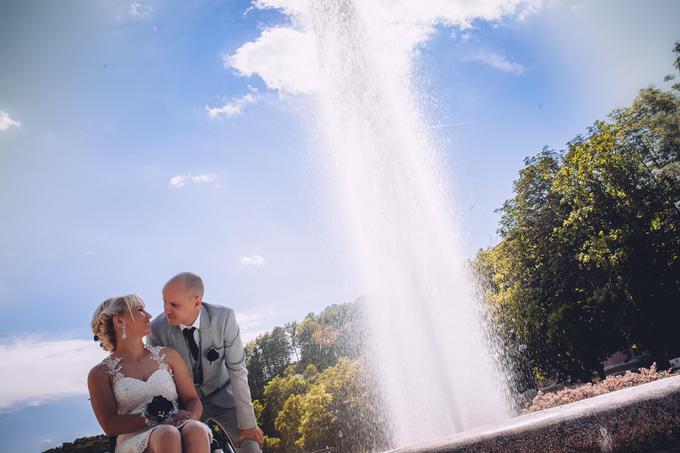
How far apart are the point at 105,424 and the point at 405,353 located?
808 cm

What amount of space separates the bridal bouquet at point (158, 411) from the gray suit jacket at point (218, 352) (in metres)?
0.62

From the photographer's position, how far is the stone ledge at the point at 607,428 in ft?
8.61

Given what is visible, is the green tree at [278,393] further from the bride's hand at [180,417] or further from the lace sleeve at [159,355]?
the bride's hand at [180,417]

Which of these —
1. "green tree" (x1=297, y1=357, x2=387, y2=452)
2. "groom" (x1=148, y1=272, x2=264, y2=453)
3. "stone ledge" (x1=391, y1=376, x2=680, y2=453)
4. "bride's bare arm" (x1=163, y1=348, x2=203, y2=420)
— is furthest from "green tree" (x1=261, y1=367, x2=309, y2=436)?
"stone ledge" (x1=391, y1=376, x2=680, y2=453)

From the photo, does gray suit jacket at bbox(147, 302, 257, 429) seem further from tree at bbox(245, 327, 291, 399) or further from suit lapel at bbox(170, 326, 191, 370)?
tree at bbox(245, 327, 291, 399)

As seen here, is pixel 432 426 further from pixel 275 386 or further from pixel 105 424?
pixel 275 386

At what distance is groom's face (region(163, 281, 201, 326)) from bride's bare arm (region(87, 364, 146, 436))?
57 centimetres

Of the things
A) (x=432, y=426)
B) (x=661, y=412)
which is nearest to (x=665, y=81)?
(x=432, y=426)

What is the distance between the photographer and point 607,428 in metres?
2.67

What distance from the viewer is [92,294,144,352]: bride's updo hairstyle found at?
3.17 meters

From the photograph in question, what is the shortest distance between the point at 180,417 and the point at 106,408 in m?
0.55

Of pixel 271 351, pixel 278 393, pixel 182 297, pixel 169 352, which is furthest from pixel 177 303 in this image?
pixel 271 351

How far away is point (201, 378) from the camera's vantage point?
359 cm

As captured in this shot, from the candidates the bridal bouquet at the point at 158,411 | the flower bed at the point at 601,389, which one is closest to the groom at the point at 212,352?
the bridal bouquet at the point at 158,411
